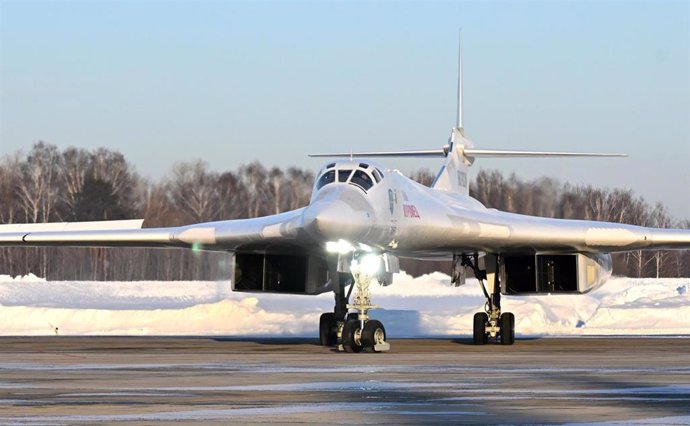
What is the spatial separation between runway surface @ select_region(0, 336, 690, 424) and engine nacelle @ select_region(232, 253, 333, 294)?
7.98ft

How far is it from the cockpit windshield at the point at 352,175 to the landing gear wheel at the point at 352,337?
1.96 meters

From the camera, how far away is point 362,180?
1953 cm

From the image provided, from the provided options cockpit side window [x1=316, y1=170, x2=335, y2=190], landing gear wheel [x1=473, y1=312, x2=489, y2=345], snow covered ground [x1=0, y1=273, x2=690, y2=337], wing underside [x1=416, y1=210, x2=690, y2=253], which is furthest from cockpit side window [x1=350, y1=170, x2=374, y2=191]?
snow covered ground [x1=0, y1=273, x2=690, y2=337]

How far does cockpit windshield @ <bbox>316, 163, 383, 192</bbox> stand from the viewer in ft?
64.0

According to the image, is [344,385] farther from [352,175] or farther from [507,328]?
[507,328]

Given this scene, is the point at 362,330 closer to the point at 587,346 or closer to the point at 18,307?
the point at 587,346

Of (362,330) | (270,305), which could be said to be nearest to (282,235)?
(362,330)

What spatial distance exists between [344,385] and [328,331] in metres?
10.1

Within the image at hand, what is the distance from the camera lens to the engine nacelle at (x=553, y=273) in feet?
76.7

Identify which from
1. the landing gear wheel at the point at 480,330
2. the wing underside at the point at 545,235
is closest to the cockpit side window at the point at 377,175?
the wing underside at the point at 545,235

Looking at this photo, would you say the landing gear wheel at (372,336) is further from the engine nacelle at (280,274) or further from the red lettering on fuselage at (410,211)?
the engine nacelle at (280,274)

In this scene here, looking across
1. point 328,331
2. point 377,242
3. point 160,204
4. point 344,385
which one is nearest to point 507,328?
point 328,331

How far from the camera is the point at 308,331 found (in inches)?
1150

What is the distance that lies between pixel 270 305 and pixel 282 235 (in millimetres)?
12606
